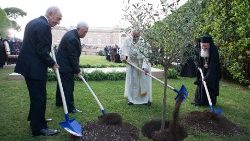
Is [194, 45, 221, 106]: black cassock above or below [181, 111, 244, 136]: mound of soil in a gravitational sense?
above

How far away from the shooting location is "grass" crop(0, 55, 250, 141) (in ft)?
19.7

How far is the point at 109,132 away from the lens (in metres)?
5.84

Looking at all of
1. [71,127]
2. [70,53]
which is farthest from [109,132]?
[70,53]

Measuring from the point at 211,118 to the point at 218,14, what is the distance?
797 cm

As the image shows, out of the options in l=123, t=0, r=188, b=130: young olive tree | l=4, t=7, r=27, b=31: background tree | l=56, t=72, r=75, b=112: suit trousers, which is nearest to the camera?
l=123, t=0, r=188, b=130: young olive tree

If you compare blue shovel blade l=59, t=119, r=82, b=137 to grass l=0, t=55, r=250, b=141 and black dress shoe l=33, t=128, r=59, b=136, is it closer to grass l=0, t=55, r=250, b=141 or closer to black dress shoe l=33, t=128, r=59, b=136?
grass l=0, t=55, r=250, b=141

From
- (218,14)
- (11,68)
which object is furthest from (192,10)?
(11,68)

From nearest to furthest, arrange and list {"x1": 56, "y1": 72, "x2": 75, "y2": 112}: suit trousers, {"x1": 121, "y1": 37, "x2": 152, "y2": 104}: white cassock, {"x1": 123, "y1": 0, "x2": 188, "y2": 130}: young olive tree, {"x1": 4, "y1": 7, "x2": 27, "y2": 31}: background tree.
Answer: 1. {"x1": 123, "y1": 0, "x2": 188, "y2": 130}: young olive tree
2. {"x1": 56, "y1": 72, "x2": 75, "y2": 112}: suit trousers
3. {"x1": 121, "y1": 37, "x2": 152, "y2": 104}: white cassock
4. {"x1": 4, "y1": 7, "x2": 27, "y2": 31}: background tree

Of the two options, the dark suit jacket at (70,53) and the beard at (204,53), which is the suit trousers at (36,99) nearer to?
the dark suit jacket at (70,53)

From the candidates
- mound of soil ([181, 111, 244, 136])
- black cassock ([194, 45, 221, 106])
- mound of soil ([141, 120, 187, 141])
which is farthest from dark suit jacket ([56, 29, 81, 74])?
black cassock ([194, 45, 221, 106])

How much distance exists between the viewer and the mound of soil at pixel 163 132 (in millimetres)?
5621

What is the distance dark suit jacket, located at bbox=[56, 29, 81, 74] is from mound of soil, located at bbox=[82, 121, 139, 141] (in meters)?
1.57

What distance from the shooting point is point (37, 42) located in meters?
5.63

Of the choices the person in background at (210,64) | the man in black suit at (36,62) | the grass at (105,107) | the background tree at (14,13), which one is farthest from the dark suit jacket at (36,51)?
the background tree at (14,13)
